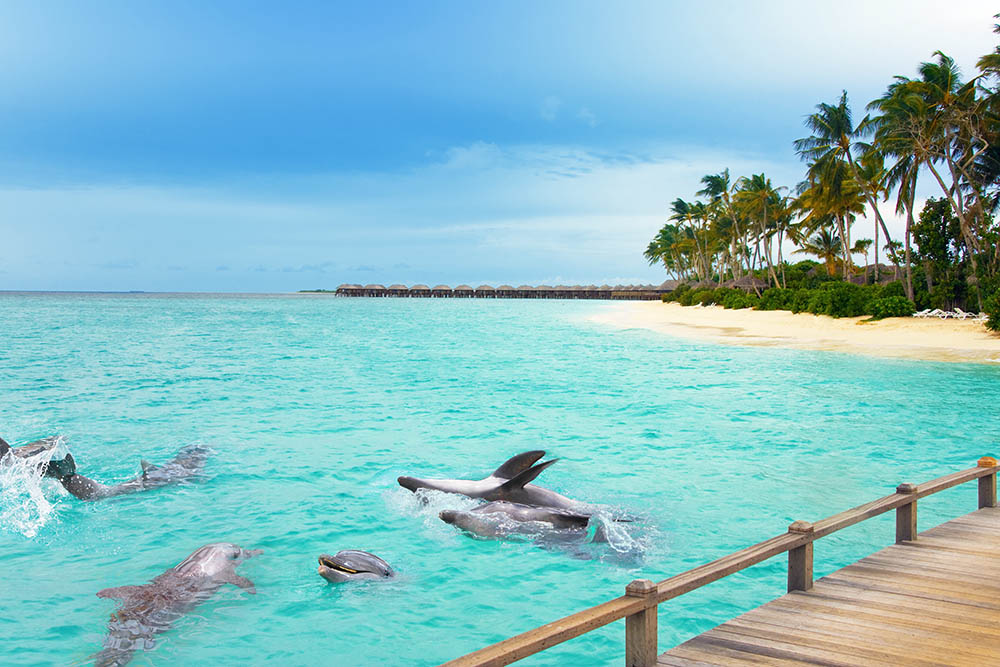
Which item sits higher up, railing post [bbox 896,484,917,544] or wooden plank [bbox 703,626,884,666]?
railing post [bbox 896,484,917,544]

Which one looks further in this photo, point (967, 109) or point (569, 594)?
point (967, 109)

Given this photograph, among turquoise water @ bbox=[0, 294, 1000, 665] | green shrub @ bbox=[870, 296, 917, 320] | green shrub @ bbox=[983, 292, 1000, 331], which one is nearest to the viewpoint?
turquoise water @ bbox=[0, 294, 1000, 665]

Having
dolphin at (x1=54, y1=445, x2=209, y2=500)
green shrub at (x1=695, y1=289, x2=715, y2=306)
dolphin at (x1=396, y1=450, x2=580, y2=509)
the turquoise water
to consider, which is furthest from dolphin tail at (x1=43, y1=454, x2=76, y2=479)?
green shrub at (x1=695, y1=289, x2=715, y2=306)

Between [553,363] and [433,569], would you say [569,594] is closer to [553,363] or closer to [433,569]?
[433,569]

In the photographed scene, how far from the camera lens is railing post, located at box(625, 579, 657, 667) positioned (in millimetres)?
4098

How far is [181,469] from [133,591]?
5565 mm

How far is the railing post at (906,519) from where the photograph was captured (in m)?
6.41

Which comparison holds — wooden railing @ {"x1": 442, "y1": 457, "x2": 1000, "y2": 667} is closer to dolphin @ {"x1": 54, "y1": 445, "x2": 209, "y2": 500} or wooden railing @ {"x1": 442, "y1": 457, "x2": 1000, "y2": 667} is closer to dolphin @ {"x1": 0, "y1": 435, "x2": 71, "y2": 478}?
dolphin @ {"x1": 54, "y1": 445, "x2": 209, "y2": 500}

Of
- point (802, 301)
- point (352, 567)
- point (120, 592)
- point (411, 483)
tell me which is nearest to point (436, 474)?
point (411, 483)

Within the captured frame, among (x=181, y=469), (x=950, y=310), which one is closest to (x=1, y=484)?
(x=181, y=469)

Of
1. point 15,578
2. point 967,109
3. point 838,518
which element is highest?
point 967,109

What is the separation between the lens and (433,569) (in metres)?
8.04

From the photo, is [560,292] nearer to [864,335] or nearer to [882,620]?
[864,335]

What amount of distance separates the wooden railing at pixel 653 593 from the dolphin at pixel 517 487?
3187 mm
